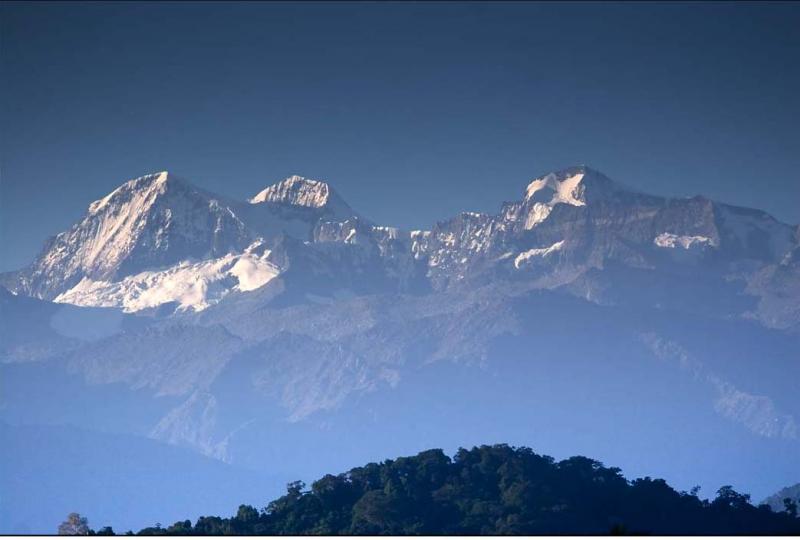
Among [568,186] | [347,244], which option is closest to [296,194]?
[347,244]

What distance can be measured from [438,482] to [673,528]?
6.02m

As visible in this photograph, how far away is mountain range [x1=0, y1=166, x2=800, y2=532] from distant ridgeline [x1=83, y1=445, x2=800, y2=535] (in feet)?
240

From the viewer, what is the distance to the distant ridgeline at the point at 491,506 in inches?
1383

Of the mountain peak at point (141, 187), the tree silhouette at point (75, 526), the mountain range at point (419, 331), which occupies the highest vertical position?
the mountain peak at point (141, 187)

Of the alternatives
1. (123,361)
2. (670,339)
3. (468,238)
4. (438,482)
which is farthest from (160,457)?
(438,482)

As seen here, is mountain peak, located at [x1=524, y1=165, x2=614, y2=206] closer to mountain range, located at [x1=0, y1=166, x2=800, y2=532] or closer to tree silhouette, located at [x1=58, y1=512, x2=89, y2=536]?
mountain range, located at [x1=0, y1=166, x2=800, y2=532]

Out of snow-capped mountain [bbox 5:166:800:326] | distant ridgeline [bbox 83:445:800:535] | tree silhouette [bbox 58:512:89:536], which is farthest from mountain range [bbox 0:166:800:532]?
tree silhouette [bbox 58:512:89:536]

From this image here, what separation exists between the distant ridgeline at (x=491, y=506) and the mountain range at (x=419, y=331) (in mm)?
73070

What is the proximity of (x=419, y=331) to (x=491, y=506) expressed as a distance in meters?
116

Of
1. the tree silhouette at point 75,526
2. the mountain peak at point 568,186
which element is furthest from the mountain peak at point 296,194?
the tree silhouette at point 75,526

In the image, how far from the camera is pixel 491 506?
117 ft

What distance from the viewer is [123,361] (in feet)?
507

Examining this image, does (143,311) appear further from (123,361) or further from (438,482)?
(438,482)

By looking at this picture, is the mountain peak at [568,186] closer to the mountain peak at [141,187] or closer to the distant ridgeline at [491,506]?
the mountain peak at [141,187]
